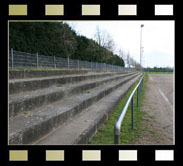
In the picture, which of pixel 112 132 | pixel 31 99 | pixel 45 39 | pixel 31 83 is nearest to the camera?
pixel 31 99

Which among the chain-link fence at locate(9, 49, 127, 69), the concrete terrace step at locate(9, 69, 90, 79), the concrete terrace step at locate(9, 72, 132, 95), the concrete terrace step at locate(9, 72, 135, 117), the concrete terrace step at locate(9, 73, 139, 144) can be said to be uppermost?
the chain-link fence at locate(9, 49, 127, 69)

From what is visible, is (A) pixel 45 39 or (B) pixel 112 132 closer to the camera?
(B) pixel 112 132

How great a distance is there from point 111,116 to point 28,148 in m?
3.13

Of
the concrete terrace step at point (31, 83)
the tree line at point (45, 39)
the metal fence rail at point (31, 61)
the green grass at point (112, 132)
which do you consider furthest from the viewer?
the tree line at point (45, 39)

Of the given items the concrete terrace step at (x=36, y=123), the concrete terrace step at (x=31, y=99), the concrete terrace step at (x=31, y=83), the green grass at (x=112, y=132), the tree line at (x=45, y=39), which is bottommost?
the green grass at (x=112, y=132)

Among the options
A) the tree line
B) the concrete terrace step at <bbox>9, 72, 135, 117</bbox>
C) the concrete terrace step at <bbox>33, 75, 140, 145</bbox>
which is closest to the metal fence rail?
the tree line

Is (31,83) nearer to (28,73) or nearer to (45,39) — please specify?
(28,73)

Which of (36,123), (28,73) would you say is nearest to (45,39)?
(28,73)

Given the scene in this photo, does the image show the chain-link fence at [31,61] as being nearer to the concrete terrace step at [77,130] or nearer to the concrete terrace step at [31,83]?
the concrete terrace step at [31,83]

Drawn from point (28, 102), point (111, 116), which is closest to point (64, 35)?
point (111, 116)

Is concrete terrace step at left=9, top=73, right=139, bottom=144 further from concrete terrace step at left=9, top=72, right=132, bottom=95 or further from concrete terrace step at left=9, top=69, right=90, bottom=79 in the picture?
concrete terrace step at left=9, top=69, right=90, bottom=79

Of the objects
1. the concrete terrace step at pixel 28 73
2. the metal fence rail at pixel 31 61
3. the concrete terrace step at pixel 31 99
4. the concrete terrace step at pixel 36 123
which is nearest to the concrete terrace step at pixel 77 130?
the concrete terrace step at pixel 36 123

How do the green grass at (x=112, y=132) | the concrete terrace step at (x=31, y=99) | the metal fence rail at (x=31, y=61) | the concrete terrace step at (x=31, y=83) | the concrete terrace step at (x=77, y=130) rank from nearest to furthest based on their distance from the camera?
the concrete terrace step at (x=77, y=130) < the concrete terrace step at (x=31, y=99) < the green grass at (x=112, y=132) < the concrete terrace step at (x=31, y=83) < the metal fence rail at (x=31, y=61)
